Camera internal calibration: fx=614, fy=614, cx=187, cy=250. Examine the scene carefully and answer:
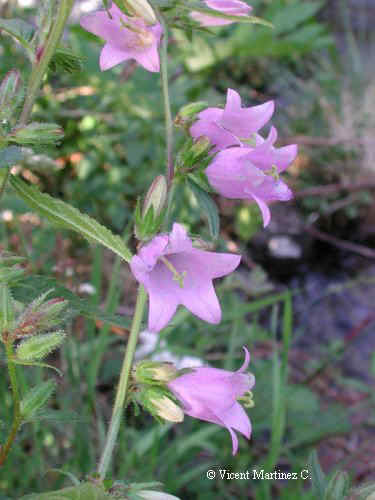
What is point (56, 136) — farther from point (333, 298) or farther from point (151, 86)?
point (333, 298)

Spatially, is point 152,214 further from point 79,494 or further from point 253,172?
point 79,494

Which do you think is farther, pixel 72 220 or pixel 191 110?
pixel 191 110

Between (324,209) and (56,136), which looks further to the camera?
(324,209)

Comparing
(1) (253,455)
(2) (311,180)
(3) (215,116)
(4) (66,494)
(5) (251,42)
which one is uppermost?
(3) (215,116)

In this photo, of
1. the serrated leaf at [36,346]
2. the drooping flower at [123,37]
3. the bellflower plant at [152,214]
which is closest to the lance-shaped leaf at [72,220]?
the bellflower plant at [152,214]

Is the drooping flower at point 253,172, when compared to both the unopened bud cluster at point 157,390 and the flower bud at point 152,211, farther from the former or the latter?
the unopened bud cluster at point 157,390

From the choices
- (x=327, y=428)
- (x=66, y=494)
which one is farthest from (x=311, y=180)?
(x=66, y=494)

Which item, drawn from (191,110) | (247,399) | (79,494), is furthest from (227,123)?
(79,494)
